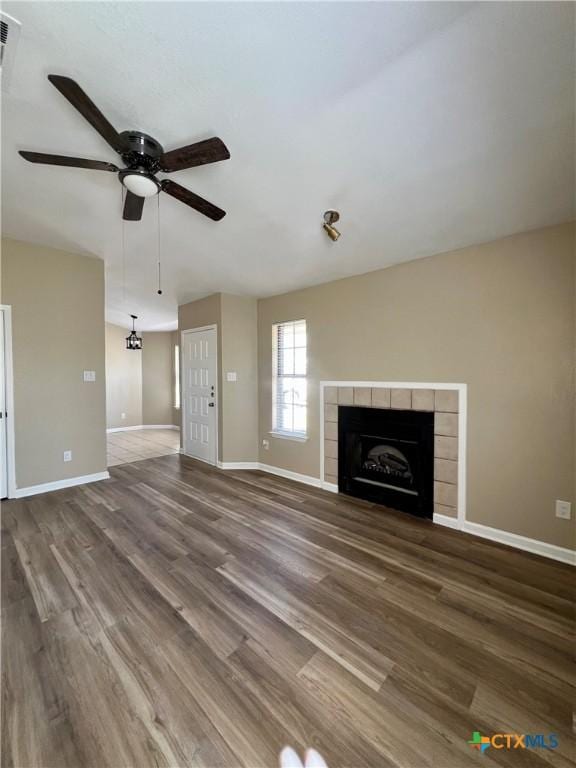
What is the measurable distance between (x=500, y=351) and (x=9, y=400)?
16.1 ft

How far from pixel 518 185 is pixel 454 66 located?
969 mm

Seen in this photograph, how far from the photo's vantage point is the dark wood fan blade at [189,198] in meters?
1.79

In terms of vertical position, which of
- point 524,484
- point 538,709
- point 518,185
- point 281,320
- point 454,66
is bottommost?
point 538,709

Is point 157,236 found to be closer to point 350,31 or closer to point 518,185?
point 350,31

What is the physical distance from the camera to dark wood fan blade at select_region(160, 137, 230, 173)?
1500 millimetres

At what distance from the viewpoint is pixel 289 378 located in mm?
4207

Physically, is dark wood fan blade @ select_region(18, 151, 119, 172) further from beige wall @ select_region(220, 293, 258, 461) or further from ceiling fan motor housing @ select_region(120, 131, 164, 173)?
beige wall @ select_region(220, 293, 258, 461)

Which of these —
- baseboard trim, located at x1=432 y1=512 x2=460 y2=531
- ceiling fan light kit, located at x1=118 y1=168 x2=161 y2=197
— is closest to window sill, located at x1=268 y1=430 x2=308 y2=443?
baseboard trim, located at x1=432 y1=512 x2=460 y2=531

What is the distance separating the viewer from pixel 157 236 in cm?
313

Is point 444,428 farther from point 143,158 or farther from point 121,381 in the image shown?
point 121,381

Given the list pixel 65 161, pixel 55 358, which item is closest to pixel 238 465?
pixel 55 358

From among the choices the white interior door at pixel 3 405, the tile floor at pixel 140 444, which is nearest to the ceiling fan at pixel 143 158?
the white interior door at pixel 3 405

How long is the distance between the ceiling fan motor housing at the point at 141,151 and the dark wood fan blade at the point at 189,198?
0.33ft

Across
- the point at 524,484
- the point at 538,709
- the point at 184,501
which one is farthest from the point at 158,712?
the point at 524,484
